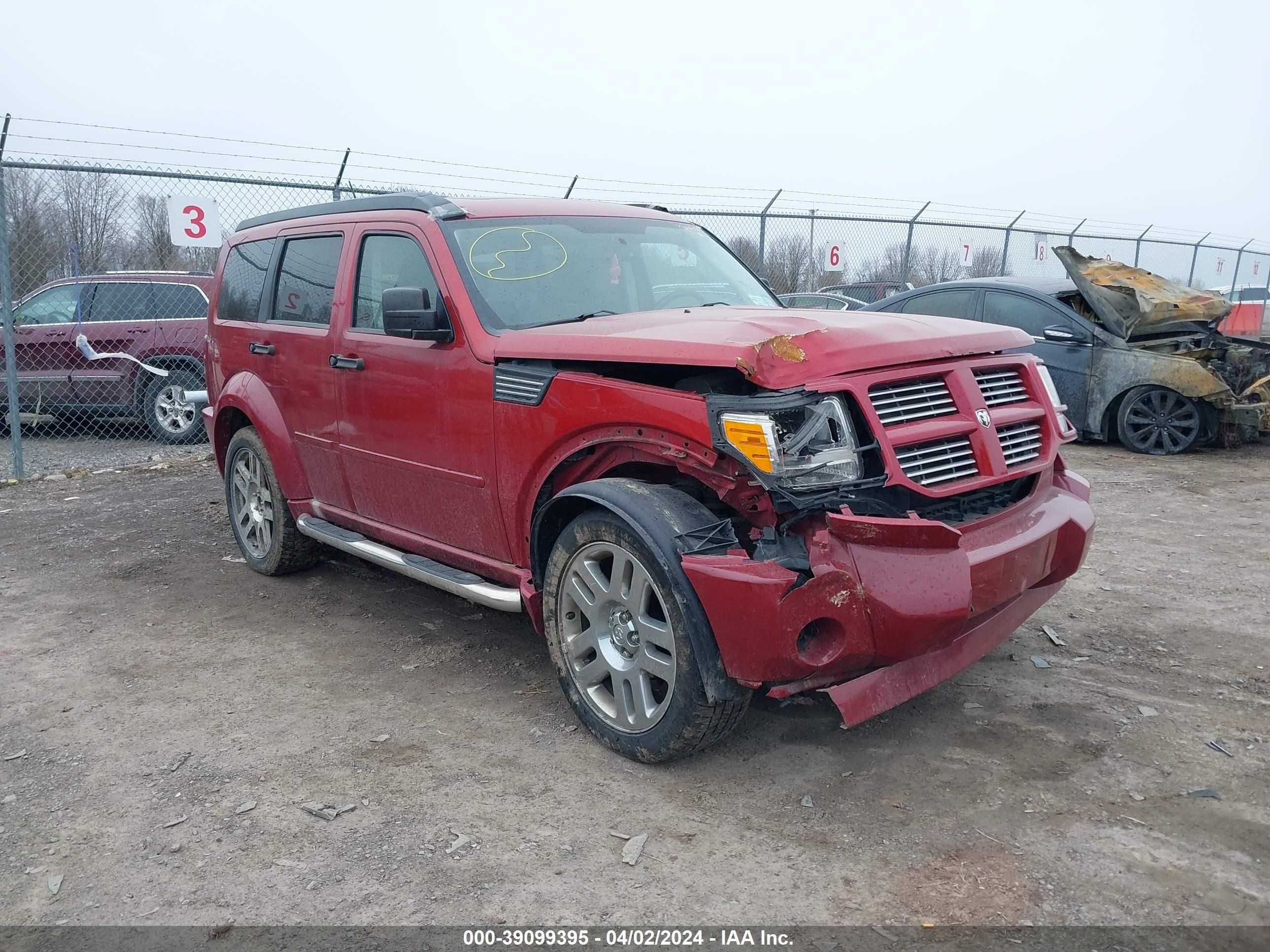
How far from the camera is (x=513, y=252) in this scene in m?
4.31

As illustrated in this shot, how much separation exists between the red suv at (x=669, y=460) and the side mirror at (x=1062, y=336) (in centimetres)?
498

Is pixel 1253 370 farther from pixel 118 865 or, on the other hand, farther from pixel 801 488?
pixel 118 865

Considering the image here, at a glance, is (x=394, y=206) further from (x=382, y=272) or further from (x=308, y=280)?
(x=308, y=280)

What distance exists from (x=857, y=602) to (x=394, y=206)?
294 centimetres

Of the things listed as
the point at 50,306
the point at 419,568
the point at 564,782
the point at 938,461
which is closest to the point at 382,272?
the point at 419,568

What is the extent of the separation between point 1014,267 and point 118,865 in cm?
1733

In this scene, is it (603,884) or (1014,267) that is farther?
(1014,267)

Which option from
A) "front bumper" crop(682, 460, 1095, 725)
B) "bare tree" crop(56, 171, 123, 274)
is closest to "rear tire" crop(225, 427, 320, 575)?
"front bumper" crop(682, 460, 1095, 725)

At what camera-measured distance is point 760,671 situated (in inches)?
119

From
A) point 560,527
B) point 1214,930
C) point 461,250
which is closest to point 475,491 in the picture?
point 560,527

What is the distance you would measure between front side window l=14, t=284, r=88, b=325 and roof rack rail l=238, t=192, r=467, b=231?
6214 mm

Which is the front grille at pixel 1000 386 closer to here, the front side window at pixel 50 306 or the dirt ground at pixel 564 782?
the dirt ground at pixel 564 782

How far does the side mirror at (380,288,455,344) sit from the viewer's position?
3.92 meters

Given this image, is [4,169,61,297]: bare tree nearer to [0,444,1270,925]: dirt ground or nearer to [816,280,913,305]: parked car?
[0,444,1270,925]: dirt ground
